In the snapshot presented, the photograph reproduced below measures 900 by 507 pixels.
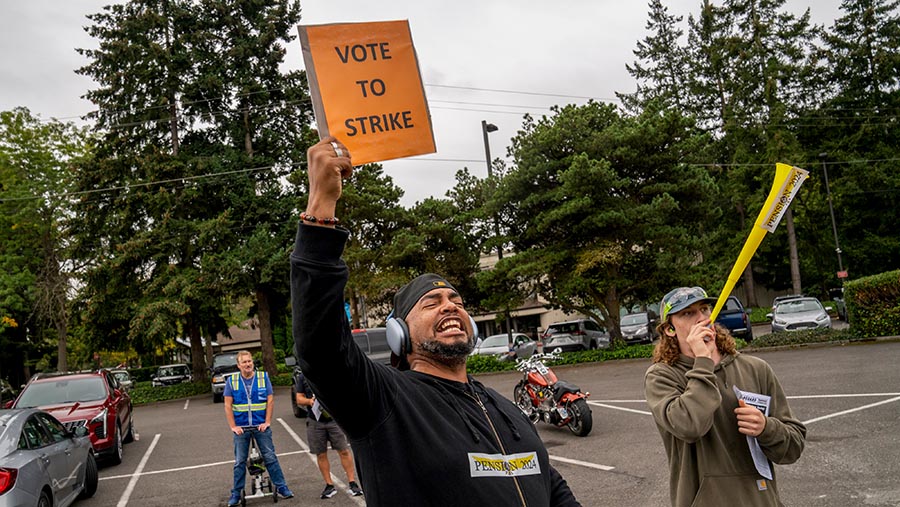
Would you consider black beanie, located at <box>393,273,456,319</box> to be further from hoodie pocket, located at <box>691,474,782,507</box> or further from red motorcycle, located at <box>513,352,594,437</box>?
red motorcycle, located at <box>513,352,594,437</box>

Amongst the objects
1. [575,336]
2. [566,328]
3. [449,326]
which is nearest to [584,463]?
[449,326]

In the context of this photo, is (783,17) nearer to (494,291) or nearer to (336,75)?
(494,291)

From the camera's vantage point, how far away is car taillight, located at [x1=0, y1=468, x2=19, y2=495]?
6547 mm

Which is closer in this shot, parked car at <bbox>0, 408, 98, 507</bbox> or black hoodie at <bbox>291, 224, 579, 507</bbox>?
black hoodie at <bbox>291, 224, 579, 507</bbox>

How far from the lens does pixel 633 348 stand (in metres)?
25.5

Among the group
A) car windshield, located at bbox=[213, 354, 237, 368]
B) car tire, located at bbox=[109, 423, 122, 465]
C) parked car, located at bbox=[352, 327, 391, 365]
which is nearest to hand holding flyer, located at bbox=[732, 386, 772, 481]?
car tire, located at bbox=[109, 423, 122, 465]

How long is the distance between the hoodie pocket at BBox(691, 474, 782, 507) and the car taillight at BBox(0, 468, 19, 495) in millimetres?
6364

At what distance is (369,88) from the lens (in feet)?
9.12

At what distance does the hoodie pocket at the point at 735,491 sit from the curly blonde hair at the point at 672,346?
2.00 feet

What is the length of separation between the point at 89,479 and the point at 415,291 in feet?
31.7

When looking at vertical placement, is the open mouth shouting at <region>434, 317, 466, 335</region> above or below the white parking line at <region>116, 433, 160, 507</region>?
above

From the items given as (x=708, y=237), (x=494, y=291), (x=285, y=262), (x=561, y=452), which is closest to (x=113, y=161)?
(x=285, y=262)

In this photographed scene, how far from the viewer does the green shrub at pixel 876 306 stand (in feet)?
68.7

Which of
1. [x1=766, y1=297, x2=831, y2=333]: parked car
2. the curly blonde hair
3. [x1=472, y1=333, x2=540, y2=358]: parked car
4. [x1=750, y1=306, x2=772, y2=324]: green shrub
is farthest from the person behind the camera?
[x1=750, y1=306, x2=772, y2=324]: green shrub
